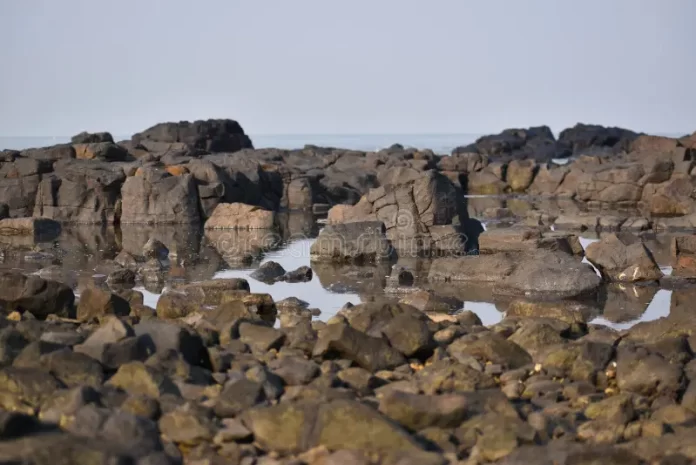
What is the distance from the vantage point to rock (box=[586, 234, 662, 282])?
686 inches

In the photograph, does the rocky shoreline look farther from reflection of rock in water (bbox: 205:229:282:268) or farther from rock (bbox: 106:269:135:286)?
reflection of rock in water (bbox: 205:229:282:268)

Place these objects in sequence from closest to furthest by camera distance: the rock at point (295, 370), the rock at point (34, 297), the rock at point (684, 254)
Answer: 1. the rock at point (295, 370)
2. the rock at point (34, 297)
3. the rock at point (684, 254)

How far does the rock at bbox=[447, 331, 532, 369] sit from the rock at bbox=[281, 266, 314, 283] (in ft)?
25.7

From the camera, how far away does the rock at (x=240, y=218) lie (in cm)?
2842

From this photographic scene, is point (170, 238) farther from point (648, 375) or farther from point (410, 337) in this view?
point (648, 375)

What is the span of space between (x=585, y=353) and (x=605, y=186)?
3205 centimetres

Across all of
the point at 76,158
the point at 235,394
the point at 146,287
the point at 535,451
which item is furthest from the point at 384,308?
the point at 76,158

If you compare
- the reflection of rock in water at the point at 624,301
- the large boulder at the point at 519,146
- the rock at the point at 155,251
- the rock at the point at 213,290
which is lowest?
the rock at the point at 155,251

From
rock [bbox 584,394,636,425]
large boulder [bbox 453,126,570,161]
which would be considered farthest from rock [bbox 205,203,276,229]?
large boulder [bbox 453,126,570,161]

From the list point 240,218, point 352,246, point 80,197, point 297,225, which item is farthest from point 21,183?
point 352,246

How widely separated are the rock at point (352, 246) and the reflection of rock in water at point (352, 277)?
1.48 feet

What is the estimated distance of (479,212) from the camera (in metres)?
34.7

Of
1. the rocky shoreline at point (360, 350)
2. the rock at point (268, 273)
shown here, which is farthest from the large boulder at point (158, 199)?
the rock at point (268, 273)

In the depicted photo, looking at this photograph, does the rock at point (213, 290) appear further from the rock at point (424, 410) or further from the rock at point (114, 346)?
the rock at point (424, 410)
